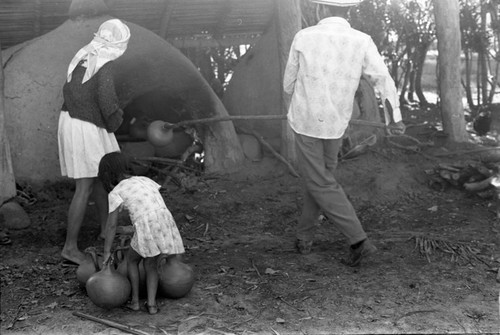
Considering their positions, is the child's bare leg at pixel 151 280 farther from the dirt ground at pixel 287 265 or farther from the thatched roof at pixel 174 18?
the thatched roof at pixel 174 18

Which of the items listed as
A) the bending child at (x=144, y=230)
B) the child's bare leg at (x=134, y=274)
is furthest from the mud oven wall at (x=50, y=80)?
the child's bare leg at (x=134, y=274)

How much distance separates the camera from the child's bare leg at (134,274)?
4.69 meters

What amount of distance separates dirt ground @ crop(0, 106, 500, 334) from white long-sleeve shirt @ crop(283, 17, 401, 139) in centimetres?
107

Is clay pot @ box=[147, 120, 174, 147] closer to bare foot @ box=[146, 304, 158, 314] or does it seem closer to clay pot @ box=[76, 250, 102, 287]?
clay pot @ box=[76, 250, 102, 287]

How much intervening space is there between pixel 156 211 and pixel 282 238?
6.43 ft

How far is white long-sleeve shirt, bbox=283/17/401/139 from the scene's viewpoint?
543 centimetres

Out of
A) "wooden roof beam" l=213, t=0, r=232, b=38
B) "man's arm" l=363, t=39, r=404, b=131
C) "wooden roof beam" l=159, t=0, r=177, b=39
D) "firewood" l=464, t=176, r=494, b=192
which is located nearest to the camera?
"man's arm" l=363, t=39, r=404, b=131

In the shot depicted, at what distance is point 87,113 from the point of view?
18.4 ft

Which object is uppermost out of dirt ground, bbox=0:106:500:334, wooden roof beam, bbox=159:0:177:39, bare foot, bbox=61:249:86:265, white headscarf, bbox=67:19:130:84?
wooden roof beam, bbox=159:0:177:39

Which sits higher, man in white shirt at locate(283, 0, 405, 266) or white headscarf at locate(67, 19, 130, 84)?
white headscarf at locate(67, 19, 130, 84)

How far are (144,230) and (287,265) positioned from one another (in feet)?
4.61

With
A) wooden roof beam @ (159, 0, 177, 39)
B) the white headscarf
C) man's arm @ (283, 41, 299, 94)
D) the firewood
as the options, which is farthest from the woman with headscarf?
the firewood

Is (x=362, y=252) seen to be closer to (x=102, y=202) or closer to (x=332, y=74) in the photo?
(x=332, y=74)

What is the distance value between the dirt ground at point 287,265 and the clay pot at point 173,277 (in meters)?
0.09
